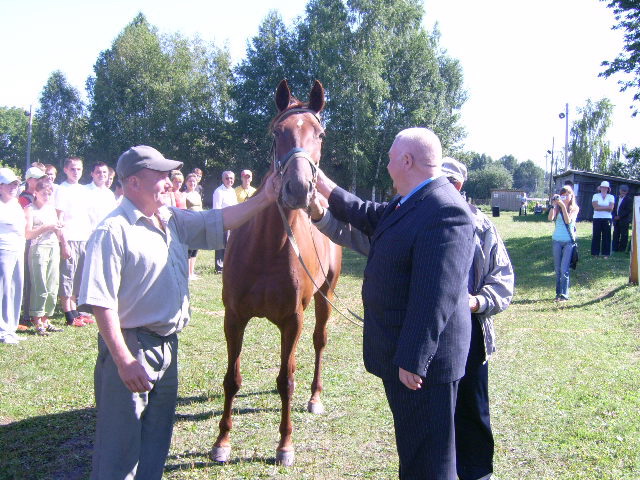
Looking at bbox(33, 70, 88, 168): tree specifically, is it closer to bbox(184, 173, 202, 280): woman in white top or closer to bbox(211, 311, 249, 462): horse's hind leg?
bbox(184, 173, 202, 280): woman in white top

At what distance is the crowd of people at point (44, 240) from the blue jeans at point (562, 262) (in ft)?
24.9

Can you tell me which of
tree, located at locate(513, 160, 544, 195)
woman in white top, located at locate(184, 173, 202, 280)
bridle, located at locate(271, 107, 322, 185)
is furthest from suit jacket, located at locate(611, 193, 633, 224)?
tree, located at locate(513, 160, 544, 195)

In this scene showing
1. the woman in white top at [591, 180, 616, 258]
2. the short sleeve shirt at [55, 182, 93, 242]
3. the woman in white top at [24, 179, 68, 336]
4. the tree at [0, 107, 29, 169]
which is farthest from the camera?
the tree at [0, 107, 29, 169]

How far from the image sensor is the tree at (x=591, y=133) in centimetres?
5579

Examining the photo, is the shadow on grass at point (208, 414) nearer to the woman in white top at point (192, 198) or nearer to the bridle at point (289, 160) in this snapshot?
the bridle at point (289, 160)

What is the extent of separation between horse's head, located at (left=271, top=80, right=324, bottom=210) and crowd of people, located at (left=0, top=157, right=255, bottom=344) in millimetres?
4056

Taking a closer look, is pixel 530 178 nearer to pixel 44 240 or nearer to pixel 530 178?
pixel 530 178

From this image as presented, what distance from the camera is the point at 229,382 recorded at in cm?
433

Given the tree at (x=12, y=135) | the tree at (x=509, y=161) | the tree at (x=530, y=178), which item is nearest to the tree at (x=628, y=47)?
the tree at (x=12, y=135)

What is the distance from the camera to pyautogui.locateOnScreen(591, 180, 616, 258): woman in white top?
46.9 feet

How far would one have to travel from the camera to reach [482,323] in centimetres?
331

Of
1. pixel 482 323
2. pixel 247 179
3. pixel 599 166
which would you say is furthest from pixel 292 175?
pixel 599 166

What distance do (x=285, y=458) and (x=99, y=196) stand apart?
207 inches

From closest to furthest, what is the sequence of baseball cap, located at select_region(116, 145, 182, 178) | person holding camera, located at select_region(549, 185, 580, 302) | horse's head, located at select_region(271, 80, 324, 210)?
baseball cap, located at select_region(116, 145, 182, 178) → horse's head, located at select_region(271, 80, 324, 210) → person holding camera, located at select_region(549, 185, 580, 302)
